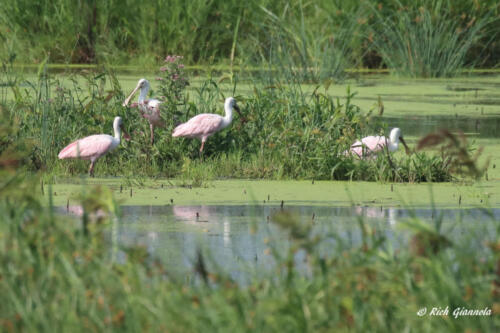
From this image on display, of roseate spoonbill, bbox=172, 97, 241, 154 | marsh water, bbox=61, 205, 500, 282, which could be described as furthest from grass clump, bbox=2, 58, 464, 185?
marsh water, bbox=61, 205, 500, 282

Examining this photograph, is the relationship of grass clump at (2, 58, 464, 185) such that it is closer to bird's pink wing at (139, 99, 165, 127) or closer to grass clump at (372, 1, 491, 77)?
bird's pink wing at (139, 99, 165, 127)

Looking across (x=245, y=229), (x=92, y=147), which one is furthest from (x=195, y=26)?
(x=245, y=229)

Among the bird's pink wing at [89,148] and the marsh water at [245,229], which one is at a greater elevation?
the bird's pink wing at [89,148]

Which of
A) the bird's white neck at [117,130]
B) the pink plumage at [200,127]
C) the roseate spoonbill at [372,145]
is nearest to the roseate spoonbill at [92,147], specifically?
the bird's white neck at [117,130]

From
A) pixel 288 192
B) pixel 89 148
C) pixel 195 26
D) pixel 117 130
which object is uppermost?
pixel 195 26

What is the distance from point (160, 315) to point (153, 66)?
12737 millimetres

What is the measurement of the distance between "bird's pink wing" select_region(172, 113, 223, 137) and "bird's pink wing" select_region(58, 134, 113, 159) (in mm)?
560

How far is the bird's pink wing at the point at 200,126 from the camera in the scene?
7.41m

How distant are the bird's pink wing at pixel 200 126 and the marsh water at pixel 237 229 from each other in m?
1.36

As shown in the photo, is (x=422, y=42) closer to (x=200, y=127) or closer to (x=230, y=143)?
(x=230, y=143)

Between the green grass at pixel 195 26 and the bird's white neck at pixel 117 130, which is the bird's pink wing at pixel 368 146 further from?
the green grass at pixel 195 26

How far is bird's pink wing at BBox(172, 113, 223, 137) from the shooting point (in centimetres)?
741

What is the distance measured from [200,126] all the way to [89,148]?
835 millimetres

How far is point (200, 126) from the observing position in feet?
24.4
